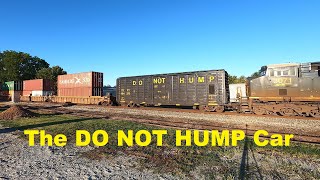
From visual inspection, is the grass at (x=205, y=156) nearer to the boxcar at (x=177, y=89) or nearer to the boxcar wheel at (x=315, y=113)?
the boxcar wheel at (x=315, y=113)

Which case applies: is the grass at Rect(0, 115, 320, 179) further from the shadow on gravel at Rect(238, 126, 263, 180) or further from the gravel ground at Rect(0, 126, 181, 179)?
the gravel ground at Rect(0, 126, 181, 179)

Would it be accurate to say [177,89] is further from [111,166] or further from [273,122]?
[111,166]

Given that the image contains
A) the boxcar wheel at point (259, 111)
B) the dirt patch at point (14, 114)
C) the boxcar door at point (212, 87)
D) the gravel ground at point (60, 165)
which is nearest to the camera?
the gravel ground at point (60, 165)

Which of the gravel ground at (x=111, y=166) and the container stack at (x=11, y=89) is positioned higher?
the container stack at (x=11, y=89)

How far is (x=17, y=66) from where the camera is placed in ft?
252

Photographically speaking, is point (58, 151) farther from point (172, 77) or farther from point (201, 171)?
point (172, 77)

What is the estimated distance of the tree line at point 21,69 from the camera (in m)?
74.8

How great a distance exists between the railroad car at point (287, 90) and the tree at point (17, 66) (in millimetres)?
80074

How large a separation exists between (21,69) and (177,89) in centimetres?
7605

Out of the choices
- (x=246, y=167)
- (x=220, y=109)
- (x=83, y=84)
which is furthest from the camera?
(x=83, y=84)

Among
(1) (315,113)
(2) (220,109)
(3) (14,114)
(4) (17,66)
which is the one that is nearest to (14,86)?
(3) (14,114)

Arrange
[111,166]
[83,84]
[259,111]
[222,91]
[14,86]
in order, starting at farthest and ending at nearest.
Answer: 1. [14,86]
2. [83,84]
3. [222,91]
4. [259,111]
5. [111,166]

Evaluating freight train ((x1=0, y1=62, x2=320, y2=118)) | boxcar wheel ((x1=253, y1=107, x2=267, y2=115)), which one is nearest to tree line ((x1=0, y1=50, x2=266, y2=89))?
freight train ((x1=0, y1=62, x2=320, y2=118))

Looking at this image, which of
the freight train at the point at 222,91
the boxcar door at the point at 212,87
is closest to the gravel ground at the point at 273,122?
the freight train at the point at 222,91
